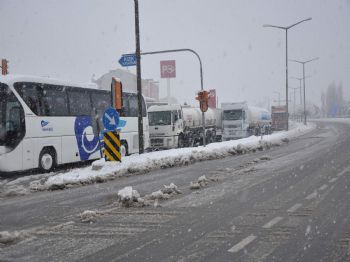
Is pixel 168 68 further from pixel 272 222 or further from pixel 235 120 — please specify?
pixel 272 222

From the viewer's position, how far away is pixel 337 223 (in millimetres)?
6945

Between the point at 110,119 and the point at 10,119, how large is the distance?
11.9ft

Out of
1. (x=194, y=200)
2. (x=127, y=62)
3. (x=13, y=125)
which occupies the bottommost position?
(x=194, y=200)

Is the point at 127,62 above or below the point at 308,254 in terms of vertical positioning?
above

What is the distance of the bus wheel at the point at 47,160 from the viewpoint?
55.8 ft

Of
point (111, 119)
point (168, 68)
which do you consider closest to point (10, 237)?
point (111, 119)

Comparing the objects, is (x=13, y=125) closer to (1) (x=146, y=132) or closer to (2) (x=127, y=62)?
(2) (x=127, y=62)

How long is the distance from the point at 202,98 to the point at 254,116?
22293 mm

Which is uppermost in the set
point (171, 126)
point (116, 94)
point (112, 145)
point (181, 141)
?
point (116, 94)

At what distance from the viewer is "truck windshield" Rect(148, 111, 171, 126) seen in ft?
100

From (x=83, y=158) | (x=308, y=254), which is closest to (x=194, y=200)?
(x=308, y=254)

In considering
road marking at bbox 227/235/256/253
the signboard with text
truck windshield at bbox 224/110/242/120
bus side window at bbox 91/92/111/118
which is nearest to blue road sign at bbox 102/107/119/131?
bus side window at bbox 91/92/111/118

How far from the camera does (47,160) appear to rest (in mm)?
17328

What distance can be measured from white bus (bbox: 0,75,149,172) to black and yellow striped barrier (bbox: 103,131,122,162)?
0.45 meters
